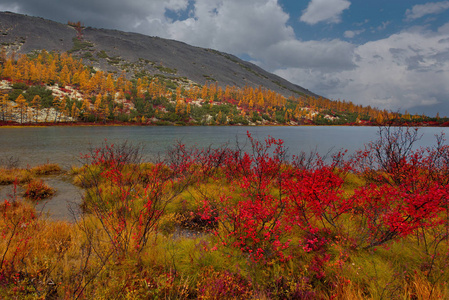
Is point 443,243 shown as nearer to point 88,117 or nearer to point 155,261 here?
point 155,261

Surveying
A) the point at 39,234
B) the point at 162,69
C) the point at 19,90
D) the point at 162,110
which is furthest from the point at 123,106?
the point at 162,69

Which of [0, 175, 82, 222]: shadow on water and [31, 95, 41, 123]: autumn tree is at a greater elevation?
[31, 95, 41, 123]: autumn tree

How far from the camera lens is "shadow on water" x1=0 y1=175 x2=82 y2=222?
750 centimetres

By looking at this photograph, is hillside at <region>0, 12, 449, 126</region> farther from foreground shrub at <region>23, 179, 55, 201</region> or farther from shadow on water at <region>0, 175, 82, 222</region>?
foreground shrub at <region>23, 179, 55, 201</region>

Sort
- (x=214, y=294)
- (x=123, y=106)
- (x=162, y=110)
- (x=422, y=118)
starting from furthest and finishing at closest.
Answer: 1. (x=422, y=118)
2. (x=162, y=110)
3. (x=123, y=106)
4. (x=214, y=294)

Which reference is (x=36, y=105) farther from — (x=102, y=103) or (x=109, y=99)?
(x=109, y=99)

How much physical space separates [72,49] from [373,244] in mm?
249702

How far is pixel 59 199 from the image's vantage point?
915 centimetres

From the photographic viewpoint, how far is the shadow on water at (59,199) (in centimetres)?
750

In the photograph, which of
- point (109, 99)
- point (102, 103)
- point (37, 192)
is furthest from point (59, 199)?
point (109, 99)

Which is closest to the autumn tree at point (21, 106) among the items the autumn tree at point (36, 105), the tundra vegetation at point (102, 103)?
the tundra vegetation at point (102, 103)

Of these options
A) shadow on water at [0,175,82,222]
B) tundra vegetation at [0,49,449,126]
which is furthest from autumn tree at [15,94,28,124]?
shadow on water at [0,175,82,222]

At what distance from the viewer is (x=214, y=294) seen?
3.50 metres

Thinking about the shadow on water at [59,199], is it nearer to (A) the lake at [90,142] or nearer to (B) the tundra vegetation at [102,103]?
(A) the lake at [90,142]
